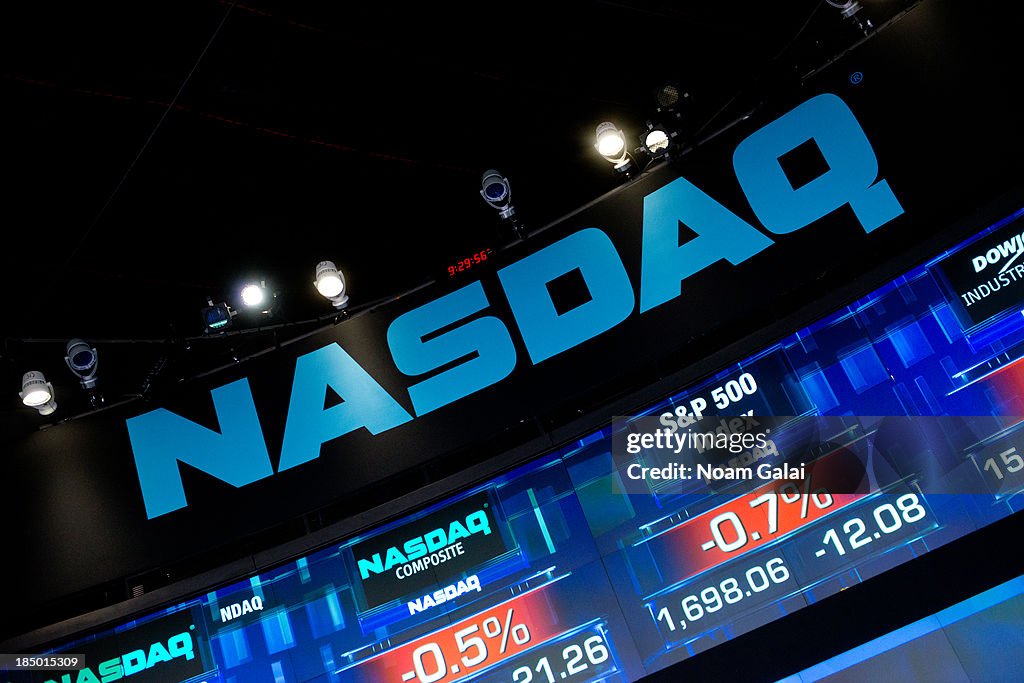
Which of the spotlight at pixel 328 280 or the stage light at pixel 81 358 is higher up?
the stage light at pixel 81 358

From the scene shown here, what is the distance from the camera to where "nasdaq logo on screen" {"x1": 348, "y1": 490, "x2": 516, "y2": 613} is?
539 cm

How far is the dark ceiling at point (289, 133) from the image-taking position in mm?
5176

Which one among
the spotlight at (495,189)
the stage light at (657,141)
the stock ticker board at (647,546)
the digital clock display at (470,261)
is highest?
the spotlight at (495,189)

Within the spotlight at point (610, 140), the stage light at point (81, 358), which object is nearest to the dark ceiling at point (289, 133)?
the stage light at point (81, 358)

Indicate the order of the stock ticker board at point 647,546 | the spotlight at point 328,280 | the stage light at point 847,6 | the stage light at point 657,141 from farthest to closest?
1. the spotlight at point 328,280
2. the stage light at point 657,141
3. the stage light at point 847,6
4. the stock ticker board at point 647,546

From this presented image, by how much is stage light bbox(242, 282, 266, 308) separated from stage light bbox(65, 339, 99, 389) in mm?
991

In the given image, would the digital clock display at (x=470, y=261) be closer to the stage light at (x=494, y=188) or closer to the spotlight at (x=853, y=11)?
the stage light at (x=494, y=188)

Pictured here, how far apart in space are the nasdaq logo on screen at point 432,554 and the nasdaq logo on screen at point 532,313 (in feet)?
2.07

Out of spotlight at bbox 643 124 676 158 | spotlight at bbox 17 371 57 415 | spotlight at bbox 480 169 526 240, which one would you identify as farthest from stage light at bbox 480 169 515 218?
spotlight at bbox 17 371 57 415

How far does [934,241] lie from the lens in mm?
5062

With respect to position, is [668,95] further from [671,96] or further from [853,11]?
[853,11]

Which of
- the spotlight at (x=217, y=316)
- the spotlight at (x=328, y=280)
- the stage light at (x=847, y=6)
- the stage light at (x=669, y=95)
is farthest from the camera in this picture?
the spotlight at (x=217, y=316)

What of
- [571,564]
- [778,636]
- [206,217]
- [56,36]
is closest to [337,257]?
[206,217]

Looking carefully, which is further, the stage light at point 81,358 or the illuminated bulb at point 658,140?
the stage light at point 81,358
